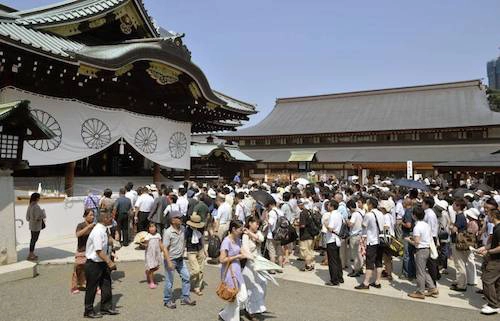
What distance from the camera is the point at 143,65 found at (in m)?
13.5

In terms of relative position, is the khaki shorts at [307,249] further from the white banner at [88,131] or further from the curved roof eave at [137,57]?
the white banner at [88,131]

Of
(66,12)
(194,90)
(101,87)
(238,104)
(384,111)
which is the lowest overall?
(101,87)

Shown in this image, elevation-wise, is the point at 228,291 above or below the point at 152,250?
below

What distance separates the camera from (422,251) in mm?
6289

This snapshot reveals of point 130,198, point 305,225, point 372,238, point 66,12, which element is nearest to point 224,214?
point 305,225

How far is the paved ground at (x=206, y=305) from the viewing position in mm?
5457

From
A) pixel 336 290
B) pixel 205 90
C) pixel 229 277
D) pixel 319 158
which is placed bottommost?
pixel 336 290

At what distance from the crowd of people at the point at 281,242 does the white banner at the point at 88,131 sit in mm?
3085

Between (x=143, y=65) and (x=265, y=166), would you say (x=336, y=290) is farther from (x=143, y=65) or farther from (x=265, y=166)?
(x=265, y=166)

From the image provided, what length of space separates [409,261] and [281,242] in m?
2.71

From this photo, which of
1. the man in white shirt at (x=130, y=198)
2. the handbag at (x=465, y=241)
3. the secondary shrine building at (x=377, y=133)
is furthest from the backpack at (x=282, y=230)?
the secondary shrine building at (x=377, y=133)

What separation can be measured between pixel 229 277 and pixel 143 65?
10.7 metres

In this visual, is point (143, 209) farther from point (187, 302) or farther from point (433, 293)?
point (433, 293)

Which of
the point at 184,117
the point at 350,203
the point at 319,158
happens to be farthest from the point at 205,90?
the point at 319,158
